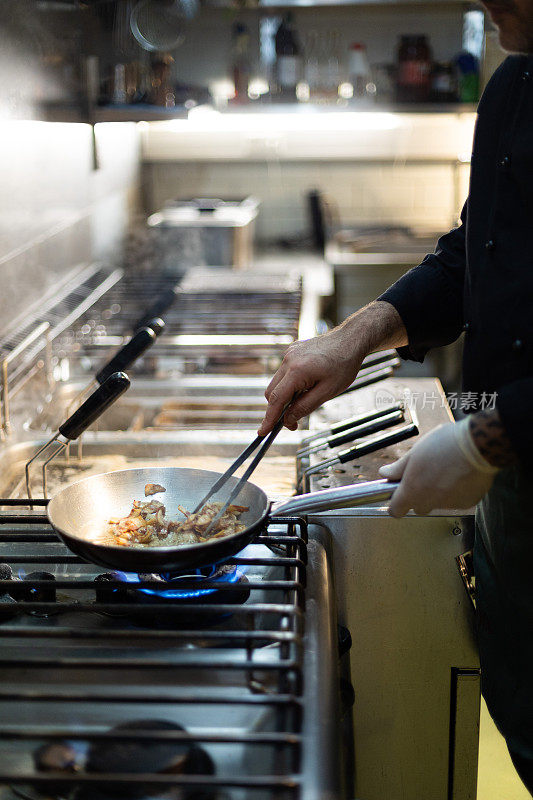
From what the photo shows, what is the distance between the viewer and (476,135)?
136 centimetres

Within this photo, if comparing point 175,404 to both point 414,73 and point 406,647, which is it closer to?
point 406,647

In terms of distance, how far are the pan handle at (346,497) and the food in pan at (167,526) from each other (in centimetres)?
9

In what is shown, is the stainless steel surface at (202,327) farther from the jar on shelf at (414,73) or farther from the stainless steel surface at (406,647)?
the jar on shelf at (414,73)

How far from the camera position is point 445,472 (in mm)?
1001

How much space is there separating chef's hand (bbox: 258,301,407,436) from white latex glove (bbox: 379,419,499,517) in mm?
265

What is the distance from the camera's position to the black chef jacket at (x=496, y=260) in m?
1.20

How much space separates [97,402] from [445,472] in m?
0.56

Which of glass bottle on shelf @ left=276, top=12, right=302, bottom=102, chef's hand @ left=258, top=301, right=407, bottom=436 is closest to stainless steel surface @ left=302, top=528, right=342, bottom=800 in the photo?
chef's hand @ left=258, top=301, right=407, bottom=436

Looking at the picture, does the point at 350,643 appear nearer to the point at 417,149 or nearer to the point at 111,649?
the point at 111,649

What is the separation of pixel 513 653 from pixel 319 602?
369 mm

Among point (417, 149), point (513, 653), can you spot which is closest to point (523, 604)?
point (513, 653)

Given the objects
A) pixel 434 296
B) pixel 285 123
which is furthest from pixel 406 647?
pixel 285 123

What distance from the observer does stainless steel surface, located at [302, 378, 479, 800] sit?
50.7 inches

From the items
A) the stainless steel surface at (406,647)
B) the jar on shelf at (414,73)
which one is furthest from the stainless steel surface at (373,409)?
the jar on shelf at (414,73)
